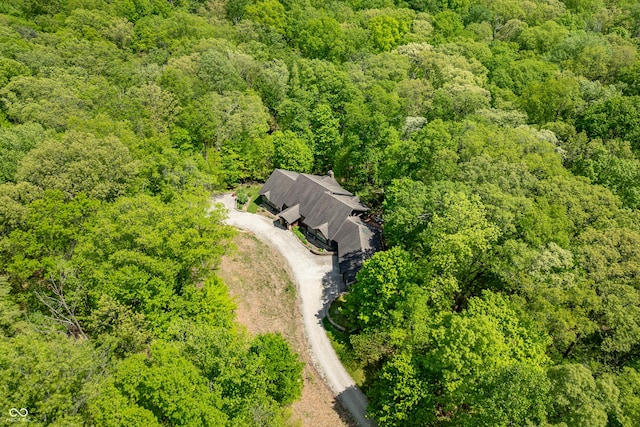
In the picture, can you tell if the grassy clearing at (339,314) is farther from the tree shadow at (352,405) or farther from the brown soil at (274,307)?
the tree shadow at (352,405)

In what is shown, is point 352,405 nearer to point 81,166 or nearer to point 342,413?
point 342,413

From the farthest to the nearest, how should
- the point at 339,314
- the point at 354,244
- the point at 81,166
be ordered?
the point at 354,244 < the point at 339,314 < the point at 81,166

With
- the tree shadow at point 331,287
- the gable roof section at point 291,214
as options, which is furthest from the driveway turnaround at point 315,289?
the gable roof section at point 291,214

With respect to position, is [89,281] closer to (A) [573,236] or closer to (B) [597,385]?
(B) [597,385]

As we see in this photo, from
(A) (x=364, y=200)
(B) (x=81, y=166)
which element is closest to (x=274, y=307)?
(A) (x=364, y=200)

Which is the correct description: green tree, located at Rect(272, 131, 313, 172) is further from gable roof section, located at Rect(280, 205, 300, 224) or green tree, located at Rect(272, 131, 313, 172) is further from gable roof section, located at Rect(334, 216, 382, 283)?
gable roof section, located at Rect(334, 216, 382, 283)

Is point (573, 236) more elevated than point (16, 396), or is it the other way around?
point (573, 236)

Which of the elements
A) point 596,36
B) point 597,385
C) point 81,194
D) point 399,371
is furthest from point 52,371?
point 596,36
